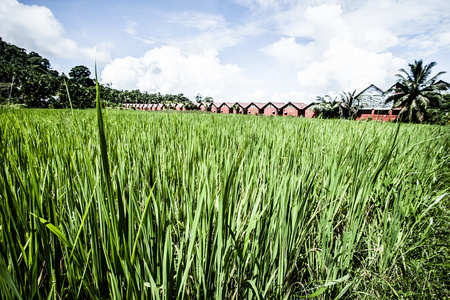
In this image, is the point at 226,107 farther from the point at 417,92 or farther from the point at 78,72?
the point at 78,72

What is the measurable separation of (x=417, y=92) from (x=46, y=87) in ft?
204

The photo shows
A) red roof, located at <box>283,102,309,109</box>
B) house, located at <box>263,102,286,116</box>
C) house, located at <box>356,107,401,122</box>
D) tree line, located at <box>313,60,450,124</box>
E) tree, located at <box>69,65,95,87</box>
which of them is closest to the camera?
house, located at <box>356,107,401,122</box>

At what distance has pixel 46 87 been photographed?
3850 cm

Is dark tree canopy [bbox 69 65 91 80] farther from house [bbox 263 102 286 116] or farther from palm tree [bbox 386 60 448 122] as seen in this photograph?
palm tree [bbox 386 60 448 122]

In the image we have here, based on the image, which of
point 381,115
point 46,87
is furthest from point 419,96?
point 46,87

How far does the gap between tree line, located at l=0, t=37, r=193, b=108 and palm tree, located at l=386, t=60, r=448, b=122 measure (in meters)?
38.0

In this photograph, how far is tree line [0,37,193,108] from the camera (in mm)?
15984

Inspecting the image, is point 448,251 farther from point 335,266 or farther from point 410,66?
point 410,66

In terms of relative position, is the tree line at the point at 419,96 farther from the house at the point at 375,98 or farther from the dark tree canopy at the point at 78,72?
the dark tree canopy at the point at 78,72

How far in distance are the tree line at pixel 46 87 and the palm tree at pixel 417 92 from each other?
38.0 meters

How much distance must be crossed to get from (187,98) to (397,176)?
112 meters

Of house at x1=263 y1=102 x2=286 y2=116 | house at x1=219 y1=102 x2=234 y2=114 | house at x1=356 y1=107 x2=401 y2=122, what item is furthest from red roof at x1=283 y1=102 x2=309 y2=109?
house at x1=219 y1=102 x2=234 y2=114

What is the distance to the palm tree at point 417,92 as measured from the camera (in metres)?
29.4

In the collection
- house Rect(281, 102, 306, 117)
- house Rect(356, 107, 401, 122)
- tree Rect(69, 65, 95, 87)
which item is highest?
tree Rect(69, 65, 95, 87)
